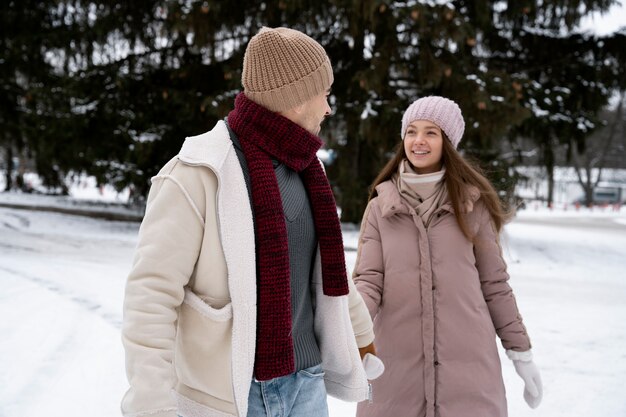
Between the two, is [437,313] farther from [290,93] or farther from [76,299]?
[76,299]

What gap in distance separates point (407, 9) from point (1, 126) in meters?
12.0

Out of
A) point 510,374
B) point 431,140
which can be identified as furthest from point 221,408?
point 510,374

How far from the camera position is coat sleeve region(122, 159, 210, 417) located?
1.41 m

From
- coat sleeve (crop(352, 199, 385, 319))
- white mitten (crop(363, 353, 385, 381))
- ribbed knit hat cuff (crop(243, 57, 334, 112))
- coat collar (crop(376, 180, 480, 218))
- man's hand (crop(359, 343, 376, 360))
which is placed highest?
ribbed knit hat cuff (crop(243, 57, 334, 112))

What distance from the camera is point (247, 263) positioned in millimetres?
1505

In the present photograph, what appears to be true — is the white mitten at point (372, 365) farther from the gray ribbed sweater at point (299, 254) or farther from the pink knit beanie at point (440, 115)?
the pink knit beanie at point (440, 115)

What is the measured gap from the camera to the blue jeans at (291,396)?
1.64 meters

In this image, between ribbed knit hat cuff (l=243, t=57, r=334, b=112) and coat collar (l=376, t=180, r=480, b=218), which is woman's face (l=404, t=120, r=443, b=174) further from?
ribbed knit hat cuff (l=243, t=57, r=334, b=112)

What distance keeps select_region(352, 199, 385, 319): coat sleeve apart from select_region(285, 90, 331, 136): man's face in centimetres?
102

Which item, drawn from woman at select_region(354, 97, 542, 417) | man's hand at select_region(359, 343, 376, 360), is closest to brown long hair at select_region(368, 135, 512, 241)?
woman at select_region(354, 97, 542, 417)

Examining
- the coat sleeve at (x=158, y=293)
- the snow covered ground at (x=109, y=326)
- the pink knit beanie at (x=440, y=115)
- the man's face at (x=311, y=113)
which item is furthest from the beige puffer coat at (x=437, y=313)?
the snow covered ground at (x=109, y=326)

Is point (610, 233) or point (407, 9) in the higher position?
point (407, 9)

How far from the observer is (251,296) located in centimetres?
151

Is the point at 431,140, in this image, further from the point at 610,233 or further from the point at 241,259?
the point at 610,233
